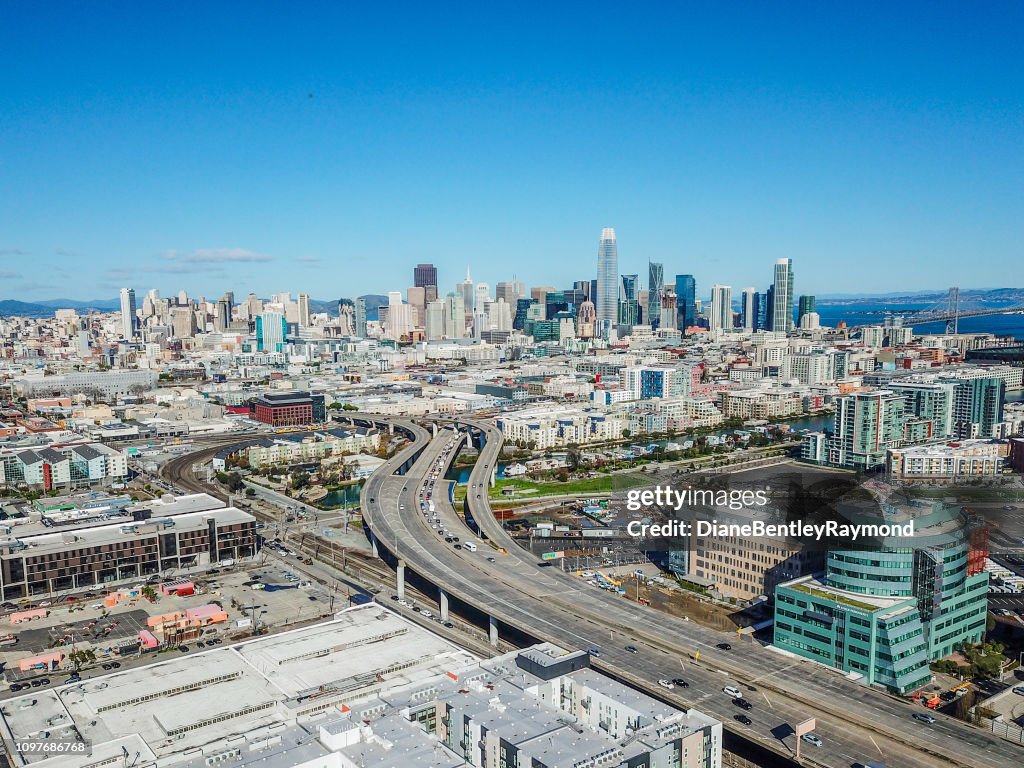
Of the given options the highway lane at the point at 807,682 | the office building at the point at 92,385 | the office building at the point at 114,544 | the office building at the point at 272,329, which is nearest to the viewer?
the highway lane at the point at 807,682

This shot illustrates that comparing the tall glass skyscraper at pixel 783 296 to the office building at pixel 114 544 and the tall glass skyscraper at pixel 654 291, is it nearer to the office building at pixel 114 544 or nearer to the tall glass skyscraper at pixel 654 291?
the tall glass skyscraper at pixel 654 291

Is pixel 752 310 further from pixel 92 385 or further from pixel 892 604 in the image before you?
pixel 892 604

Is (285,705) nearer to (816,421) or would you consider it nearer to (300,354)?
(816,421)

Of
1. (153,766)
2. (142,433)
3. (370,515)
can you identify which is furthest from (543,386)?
(153,766)

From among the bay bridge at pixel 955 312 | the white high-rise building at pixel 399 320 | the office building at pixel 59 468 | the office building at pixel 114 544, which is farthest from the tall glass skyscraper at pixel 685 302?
the office building at pixel 114 544

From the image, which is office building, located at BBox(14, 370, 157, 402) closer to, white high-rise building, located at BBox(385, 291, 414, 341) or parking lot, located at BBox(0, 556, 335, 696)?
parking lot, located at BBox(0, 556, 335, 696)


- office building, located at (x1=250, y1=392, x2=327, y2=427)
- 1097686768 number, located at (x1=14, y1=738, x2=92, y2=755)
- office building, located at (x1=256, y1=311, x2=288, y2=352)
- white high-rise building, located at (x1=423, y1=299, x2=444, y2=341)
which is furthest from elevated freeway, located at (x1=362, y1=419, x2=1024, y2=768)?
white high-rise building, located at (x1=423, y1=299, x2=444, y2=341)
